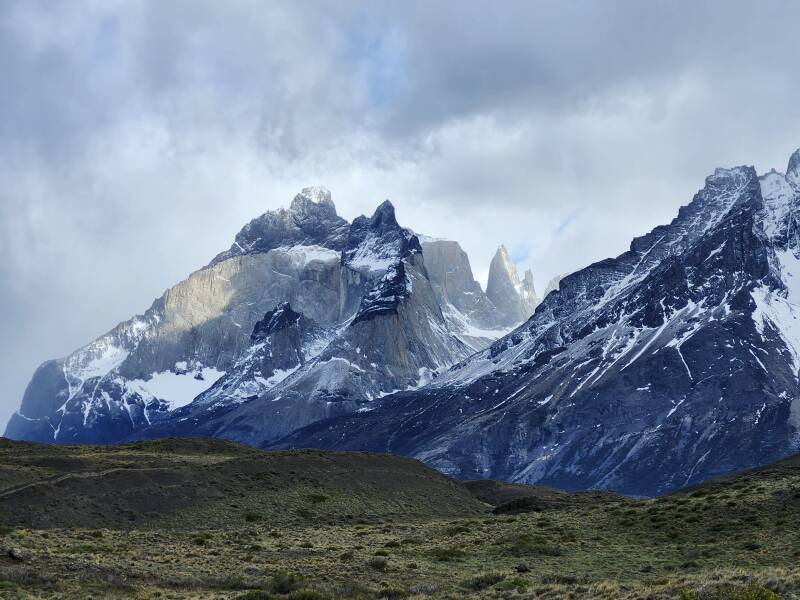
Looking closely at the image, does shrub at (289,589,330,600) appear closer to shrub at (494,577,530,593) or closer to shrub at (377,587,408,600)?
shrub at (377,587,408,600)

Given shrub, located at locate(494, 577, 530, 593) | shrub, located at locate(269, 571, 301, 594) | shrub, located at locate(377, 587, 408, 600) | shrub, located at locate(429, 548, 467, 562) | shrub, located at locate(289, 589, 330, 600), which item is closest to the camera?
shrub, located at locate(289, 589, 330, 600)

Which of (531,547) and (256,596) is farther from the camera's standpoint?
(531,547)

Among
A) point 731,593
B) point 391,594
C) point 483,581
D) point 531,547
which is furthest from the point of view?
point 531,547

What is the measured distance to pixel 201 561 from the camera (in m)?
59.5

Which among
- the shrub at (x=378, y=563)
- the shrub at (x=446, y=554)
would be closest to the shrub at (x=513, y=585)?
the shrub at (x=378, y=563)

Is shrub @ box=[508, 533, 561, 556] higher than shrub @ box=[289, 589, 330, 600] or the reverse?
the reverse

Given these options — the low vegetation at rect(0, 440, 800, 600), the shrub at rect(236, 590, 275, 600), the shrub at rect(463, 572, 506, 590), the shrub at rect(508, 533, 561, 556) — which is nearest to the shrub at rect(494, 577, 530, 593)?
the low vegetation at rect(0, 440, 800, 600)

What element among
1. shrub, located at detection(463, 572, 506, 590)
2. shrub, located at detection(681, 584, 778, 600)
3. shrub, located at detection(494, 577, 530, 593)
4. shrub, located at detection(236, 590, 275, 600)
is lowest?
shrub, located at detection(681, 584, 778, 600)

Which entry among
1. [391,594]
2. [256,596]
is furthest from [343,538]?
[256,596]

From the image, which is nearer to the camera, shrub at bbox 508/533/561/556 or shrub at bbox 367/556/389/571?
shrub at bbox 367/556/389/571

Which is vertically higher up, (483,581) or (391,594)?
(391,594)

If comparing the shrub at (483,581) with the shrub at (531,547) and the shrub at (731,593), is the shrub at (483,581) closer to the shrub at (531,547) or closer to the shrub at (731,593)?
the shrub at (531,547)

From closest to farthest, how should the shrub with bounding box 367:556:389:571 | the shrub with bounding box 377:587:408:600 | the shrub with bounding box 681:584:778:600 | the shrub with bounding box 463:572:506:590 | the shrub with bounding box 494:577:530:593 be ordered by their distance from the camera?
the shrub with bounding box 681:584:778:600 < the shrub with bounding box 377:587:408:600 < the shrub with bounding box 494:577:530:593 < the shrub with bounding box 463:572:506:590 < the shrub with bounding box 367:556:389:571

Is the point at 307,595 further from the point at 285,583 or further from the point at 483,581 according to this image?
the point at 483,581
